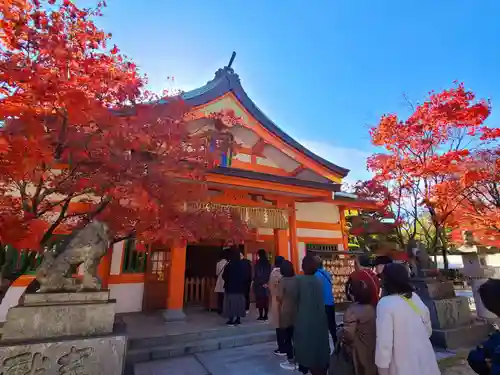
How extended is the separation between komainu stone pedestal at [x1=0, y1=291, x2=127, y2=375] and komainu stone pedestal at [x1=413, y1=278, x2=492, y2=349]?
20.4 feet

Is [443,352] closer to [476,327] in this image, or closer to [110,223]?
[476,327]

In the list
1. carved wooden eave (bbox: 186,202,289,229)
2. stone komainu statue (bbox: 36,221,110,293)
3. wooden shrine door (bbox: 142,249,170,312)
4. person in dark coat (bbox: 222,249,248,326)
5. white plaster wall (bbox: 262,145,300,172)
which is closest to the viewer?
stone komainu statue (bbox: 36,221,110,293)

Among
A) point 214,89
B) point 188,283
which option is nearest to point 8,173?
point 188,283

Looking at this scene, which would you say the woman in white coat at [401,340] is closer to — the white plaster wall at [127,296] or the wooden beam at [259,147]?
the white plaster wall at [127,296]

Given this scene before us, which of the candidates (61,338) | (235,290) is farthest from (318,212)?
(61,338)

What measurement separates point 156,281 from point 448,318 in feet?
24.8

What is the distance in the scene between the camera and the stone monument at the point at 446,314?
5.77 metres

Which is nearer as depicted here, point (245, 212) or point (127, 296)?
point (127, 296)

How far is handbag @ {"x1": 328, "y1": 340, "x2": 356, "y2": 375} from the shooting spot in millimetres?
2678

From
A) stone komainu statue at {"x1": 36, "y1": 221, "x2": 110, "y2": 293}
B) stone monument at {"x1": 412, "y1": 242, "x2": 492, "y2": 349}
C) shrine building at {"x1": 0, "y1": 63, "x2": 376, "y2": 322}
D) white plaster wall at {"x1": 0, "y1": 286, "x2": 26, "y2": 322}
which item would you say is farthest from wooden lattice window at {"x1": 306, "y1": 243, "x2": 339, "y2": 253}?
white plaster wall at {"x1": 0, "y1": 286, "x2": 26, "y2": 322}

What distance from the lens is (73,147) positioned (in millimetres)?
4277

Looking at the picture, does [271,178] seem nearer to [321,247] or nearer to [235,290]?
[235,290]

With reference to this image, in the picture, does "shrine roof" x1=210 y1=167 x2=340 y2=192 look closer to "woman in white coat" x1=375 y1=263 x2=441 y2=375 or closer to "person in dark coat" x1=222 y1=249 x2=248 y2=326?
"person in dark coat" x1=222 y1=249 x2=248 y2=326

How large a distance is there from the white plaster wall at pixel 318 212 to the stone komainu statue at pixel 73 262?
26.8ft
